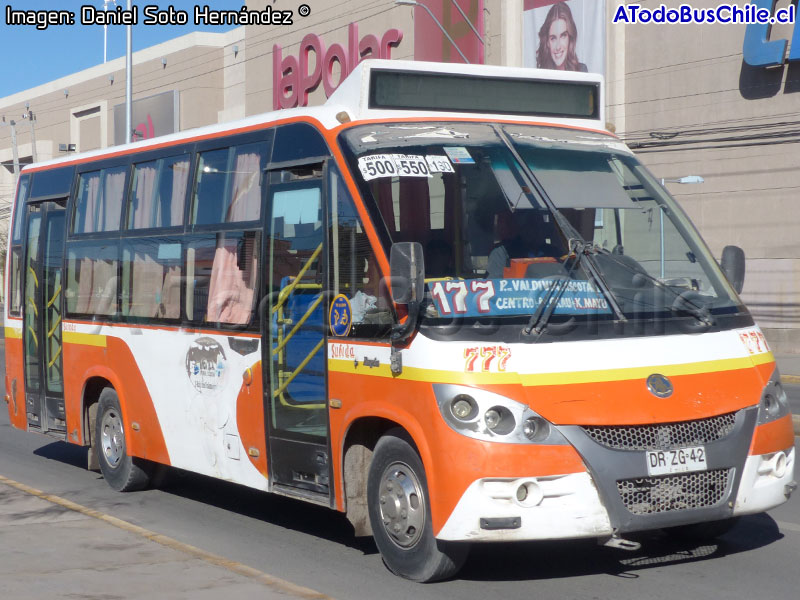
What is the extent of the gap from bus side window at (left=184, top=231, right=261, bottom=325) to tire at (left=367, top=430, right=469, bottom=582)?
1806 mm

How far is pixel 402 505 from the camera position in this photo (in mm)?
6691

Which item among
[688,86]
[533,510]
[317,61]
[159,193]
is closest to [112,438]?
[159,193]

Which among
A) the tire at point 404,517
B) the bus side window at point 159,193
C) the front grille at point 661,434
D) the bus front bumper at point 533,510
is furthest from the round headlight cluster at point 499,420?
the bus side window at point 159,193

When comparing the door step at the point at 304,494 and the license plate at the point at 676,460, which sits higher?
the license plate at the point at 676,460

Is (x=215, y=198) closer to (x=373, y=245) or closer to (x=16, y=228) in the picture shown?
(x=373, y=245)

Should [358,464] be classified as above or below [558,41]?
below

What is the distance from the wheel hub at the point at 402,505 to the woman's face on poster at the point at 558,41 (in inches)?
1078

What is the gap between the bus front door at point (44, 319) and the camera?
11.2 m

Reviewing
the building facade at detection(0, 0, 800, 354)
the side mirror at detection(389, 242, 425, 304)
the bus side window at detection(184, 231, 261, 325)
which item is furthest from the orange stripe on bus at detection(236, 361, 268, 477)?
the building facade at detection(0, 0, 800, 354)

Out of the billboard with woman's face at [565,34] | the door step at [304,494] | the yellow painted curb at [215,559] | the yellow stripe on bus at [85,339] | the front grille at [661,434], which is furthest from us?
the billboard with woman's face at [565,34]

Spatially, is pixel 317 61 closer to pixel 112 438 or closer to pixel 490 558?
pixel 112 438

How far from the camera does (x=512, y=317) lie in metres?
6.43

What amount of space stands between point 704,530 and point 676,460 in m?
1.43

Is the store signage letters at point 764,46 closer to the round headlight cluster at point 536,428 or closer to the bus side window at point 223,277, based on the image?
the bus side window at point 223,277
